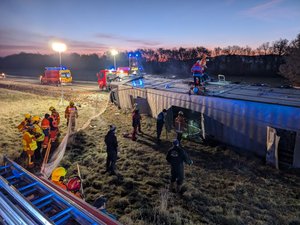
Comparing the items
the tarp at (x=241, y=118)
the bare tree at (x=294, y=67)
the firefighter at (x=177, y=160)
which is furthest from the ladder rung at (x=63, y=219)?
the bare tree at (x=294, y=67)

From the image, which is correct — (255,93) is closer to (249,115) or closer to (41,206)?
(249,115)

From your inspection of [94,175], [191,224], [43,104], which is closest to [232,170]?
[191,224]

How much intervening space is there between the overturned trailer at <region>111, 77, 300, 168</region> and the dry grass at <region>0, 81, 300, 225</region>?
24.6 inches

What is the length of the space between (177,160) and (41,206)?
4.03m

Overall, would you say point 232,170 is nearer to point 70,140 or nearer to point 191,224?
point 191,224

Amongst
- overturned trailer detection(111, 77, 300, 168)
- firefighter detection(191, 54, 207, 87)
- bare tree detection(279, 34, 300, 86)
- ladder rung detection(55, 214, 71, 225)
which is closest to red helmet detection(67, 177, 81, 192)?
ladder rung detection(55, 214, 71, 225)

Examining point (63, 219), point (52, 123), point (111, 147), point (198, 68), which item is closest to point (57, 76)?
point (52, 123)

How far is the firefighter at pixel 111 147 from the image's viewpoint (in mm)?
8336

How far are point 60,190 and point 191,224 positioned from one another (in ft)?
10.8

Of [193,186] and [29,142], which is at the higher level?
[29,142]

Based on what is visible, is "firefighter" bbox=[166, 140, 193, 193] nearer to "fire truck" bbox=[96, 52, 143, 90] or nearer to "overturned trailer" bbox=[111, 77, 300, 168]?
"overturned trailer" bbox=[111, 77, 300, 168]

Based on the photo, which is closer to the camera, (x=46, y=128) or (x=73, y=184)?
(x=73, y=184)

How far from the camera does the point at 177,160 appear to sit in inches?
276

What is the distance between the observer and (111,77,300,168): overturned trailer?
8.70m
